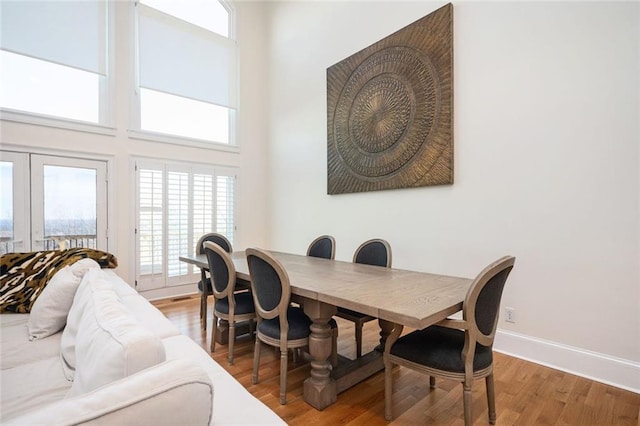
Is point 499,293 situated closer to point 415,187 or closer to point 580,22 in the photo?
point 415,187

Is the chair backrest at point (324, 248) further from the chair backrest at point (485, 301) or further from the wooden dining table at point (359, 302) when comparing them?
the chair backrest at point (485, 301)

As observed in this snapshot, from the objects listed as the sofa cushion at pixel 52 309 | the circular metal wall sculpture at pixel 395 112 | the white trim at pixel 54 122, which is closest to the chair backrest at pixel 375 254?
the circular metal wall sculpture at pixel 395 112

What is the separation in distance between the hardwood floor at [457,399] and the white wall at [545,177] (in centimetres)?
26

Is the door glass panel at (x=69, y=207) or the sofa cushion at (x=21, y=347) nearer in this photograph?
the sofa cushion at (x=21, y=347)

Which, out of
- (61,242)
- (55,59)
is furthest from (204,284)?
(55,59)

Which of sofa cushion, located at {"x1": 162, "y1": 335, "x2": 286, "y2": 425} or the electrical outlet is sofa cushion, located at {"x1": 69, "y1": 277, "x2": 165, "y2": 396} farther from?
the electrical outlet

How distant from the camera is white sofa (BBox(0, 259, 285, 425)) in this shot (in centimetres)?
59

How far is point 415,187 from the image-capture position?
319 centimetres

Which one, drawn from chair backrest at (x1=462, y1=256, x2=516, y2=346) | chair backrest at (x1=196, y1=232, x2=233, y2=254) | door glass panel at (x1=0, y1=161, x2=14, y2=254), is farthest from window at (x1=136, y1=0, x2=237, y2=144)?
chair backrest at (x1=462, y1=256, x2=516, y2=346)

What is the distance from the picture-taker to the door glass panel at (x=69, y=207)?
3594mm

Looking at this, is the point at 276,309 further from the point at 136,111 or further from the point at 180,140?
the point at 136,111

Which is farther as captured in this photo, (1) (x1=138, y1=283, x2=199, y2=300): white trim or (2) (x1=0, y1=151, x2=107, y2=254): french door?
(1) (x1=138, y1=283, x2=199, y2=300): white trim

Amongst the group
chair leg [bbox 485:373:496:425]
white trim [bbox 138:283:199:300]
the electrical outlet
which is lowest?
white trim [bbox 138:283:199:300]

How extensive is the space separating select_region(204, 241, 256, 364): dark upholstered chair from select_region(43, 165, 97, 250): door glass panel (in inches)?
94.3
